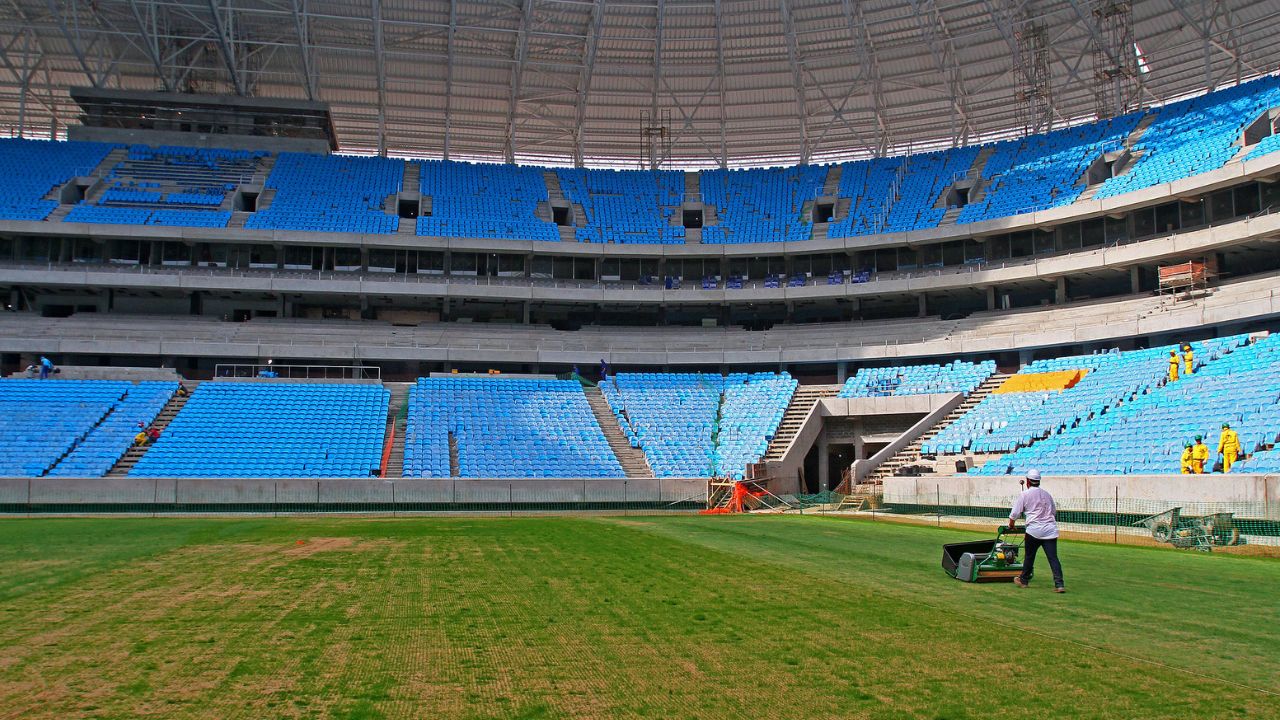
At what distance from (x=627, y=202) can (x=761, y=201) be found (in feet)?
28.0

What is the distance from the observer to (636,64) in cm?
5550

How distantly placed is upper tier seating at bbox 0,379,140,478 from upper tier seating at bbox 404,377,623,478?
12071mm

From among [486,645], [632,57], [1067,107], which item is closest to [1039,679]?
[486,645]

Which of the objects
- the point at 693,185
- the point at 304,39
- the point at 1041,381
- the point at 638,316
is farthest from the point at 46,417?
the point at 1041,381

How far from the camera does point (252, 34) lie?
53750 mm

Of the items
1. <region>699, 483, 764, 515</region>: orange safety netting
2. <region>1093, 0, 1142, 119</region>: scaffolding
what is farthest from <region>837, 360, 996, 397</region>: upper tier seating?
<region>1093, 0, 1142, 119</region>: scaffolding

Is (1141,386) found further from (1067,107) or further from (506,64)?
(506,64)

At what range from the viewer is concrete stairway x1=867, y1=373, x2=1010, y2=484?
39.8 metres

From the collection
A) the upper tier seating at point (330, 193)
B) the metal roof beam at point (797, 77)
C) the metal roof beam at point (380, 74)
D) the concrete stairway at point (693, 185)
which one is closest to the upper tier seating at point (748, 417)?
the concrete stairway at point (693, 185)

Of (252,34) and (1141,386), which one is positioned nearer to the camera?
(1141,386)

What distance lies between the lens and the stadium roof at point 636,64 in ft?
162

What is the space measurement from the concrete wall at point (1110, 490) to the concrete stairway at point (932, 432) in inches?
271

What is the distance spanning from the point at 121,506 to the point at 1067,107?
54386mm

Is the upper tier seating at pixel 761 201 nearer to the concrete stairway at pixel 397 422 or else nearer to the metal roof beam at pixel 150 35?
the concrete stairway at pixel 397 422
